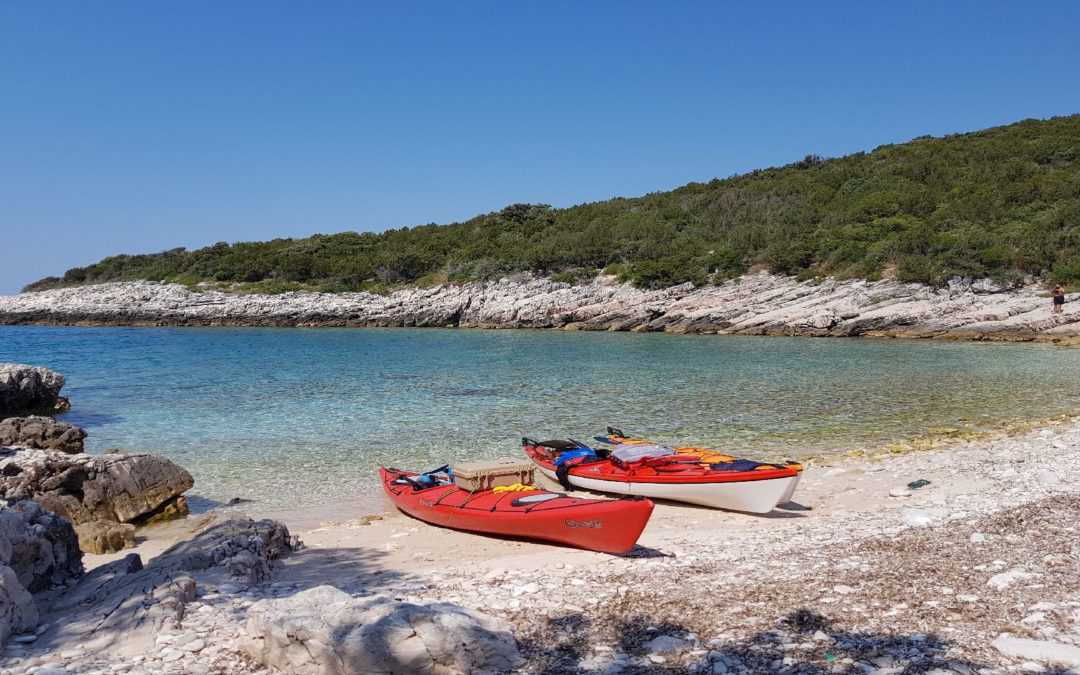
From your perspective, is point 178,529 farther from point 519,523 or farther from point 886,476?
point 886,476

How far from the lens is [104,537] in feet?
28.4

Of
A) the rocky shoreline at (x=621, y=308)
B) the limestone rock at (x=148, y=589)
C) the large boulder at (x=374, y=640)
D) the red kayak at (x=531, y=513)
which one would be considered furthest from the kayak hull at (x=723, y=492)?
the rocky shoreline at (x=621, y=308)

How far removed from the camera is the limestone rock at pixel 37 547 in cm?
588

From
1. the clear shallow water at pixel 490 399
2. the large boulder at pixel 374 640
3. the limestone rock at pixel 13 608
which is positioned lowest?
the clear shallow water at pixel 490 399

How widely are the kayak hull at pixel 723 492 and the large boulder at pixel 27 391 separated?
17450 mm

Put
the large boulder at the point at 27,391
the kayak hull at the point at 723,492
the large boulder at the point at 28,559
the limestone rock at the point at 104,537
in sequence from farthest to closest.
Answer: the large boulder at the point at 27,391, the kayak hull at the point at 723,492, the limestone rock at the point at 104,537, the large boulder at the point at 28,559

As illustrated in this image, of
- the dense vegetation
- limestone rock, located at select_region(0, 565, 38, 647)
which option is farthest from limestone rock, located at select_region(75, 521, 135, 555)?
the dense vegetation

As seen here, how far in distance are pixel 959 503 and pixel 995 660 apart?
508cm

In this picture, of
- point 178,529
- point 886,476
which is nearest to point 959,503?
point 886,476

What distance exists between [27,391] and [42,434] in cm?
885

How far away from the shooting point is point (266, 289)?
67.3 meters

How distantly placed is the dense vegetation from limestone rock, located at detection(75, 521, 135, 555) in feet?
148

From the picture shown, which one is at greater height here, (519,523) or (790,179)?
(790,179)

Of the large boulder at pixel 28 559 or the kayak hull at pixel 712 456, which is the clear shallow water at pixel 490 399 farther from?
the large boulder at pixel 28 559
